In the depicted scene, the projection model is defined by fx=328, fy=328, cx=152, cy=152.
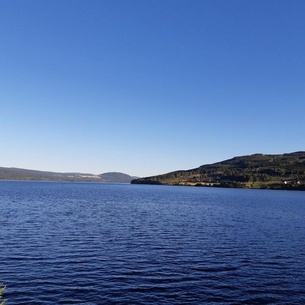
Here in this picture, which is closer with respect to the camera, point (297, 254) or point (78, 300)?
point (78, 300)

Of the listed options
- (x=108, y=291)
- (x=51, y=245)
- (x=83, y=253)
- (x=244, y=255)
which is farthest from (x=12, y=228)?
(x=244, y=255)

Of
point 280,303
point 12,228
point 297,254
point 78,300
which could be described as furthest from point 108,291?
point 12,228

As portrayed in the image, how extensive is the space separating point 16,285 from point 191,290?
18001mm

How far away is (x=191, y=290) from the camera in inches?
1332

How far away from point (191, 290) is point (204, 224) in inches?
1909

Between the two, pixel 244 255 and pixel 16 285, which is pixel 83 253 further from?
pixel 244 255

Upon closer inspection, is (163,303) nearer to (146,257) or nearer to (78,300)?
(78,300)

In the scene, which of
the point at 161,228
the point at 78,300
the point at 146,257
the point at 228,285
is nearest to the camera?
the point at 78,300

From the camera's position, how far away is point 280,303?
31.5 m

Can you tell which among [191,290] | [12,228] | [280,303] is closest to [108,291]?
[191,290]

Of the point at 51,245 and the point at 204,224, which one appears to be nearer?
the point at 51,245

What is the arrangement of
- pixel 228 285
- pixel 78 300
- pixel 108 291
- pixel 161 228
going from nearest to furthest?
pixel 78 300
pixel 108 291
pixel 228 285
pixel 161 228

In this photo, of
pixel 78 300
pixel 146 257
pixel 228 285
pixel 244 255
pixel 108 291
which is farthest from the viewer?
pixel 244 255

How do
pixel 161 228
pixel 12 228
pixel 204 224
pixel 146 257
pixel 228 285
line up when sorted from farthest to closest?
pixel 204 224
pixel 161 228
pixel 12 228
pixel 146 257
pixel 228 285
